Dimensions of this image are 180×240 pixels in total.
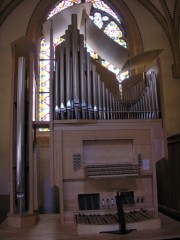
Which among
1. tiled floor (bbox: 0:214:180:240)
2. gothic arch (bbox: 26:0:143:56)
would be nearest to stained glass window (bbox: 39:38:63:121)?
gothic arch (bbox: 26:0:143:56)

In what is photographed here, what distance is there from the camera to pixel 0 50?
11.1 m

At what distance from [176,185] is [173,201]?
0.43 metres

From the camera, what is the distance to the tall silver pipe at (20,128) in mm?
5542

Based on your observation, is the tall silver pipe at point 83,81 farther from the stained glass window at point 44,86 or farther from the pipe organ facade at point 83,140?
the stained glass window at point 44,86

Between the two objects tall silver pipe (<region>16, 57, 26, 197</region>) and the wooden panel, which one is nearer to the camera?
tall silver pipe (<region>16, 57, 26, 197</region>)

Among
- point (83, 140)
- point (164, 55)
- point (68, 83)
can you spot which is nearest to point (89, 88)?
point (68, 83)

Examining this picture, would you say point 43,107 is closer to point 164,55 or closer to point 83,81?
point 164,55

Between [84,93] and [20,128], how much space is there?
4.43 feet

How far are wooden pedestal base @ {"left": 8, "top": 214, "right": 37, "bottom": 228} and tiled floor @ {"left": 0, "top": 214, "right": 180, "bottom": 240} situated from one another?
107 millimetres

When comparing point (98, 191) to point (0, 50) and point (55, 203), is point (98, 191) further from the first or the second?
point (0, 50)

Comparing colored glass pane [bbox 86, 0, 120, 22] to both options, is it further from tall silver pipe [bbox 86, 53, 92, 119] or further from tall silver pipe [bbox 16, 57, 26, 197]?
tall silver pipe [bbox 16, 57, 26, 197]

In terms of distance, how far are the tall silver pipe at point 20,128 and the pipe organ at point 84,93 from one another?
628 mm

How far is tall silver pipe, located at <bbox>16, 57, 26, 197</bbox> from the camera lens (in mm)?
5542

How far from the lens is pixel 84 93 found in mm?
5684
